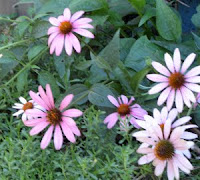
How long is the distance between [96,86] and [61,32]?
0.17 m

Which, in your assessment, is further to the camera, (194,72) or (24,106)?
(24,106)

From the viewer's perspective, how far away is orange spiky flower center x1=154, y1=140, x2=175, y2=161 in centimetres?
100

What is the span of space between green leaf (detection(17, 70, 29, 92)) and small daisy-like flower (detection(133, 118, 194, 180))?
58cm

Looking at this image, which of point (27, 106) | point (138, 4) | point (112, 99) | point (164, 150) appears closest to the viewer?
point (164, 150)

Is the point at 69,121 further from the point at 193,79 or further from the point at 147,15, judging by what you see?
the point at 147,15

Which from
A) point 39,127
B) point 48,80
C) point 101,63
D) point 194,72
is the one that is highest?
point 48,80

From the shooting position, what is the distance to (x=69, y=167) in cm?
112

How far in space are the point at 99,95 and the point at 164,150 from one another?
1.06 feet

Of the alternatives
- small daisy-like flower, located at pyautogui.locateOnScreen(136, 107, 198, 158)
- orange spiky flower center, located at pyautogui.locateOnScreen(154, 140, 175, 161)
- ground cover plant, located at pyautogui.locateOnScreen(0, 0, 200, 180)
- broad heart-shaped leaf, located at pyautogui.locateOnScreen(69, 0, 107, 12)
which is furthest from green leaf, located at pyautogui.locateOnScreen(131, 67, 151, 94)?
broad heart-shaped leaf, located at pyautogui.locateOnScreen(69, 0, 107, 12)

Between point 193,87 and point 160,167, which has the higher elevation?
point 193,87

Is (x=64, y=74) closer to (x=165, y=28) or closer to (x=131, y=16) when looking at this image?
(x=165, y=28)

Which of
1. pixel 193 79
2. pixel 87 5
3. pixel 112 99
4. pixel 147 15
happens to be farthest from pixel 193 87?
pixel 87 5

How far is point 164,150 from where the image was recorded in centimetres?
100

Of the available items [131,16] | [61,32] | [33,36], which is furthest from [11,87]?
[131,16]
